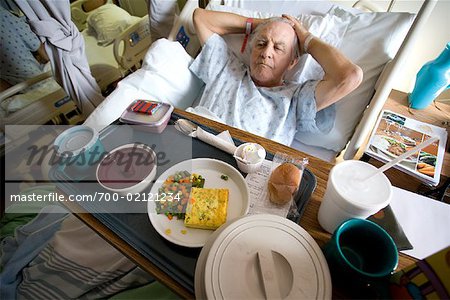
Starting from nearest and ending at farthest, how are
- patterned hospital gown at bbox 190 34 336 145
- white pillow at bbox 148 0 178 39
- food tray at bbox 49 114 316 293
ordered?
food tray at bbox 49 114 316 293, patterned hospital gown at bbox 190 34 336 145, white pillow at bbox 148 0 178 39

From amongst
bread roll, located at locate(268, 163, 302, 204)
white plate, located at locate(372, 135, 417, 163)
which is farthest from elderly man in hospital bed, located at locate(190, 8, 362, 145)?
bread roll, located at locate(268, 163, 302, 204)

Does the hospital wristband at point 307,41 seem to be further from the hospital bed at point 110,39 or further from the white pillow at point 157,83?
the hospital bed at point 110,39

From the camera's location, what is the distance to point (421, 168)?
36.3 inches

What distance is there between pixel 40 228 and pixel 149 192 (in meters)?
0.70

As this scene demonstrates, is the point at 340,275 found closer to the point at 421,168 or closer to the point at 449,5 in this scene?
the point at 421,168

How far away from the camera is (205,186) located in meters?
0.63

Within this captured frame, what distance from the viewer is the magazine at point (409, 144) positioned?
0.92m

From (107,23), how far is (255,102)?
1711 millimetres

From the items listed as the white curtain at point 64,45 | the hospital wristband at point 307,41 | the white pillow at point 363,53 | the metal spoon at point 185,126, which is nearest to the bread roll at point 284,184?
the metal spoon at point 185,126

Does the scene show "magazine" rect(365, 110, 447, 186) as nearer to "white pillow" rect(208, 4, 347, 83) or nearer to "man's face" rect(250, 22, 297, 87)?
"white pillow" rect(208, 4, 347, 83)

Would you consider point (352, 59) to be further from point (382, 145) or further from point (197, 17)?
point (197, 17)

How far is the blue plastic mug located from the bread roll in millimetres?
152

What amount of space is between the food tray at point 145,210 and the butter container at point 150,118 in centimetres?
3

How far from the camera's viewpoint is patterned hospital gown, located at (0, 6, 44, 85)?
5.01 feet
